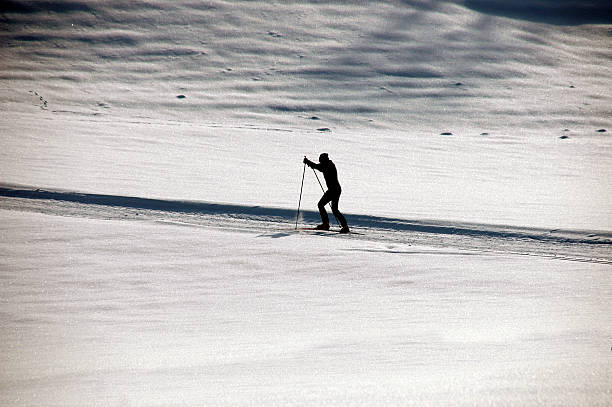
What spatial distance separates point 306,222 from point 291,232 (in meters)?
1.28

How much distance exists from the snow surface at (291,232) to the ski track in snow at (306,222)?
0.19 ft

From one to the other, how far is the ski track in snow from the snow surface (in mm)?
59

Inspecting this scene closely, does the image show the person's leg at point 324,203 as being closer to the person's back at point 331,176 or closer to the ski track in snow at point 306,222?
the person's back at point 331,176

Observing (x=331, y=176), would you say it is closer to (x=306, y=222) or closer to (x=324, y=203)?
(x=324, y=203)

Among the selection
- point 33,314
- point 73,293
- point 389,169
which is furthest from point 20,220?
point 389,169

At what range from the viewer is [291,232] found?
31.7 feet

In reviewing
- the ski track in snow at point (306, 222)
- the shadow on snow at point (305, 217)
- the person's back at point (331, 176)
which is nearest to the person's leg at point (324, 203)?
the person's back at point (331, 176)

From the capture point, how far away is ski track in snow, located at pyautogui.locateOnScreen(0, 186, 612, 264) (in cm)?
955

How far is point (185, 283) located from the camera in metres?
6.87

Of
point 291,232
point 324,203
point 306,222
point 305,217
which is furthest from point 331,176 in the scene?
point 305,217

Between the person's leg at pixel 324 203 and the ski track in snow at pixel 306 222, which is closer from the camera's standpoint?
the ski track in snow at pixel 306 222

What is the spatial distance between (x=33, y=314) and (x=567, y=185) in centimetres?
1306

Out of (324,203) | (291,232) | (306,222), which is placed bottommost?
(291,232)

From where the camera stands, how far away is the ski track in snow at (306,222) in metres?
9.55
